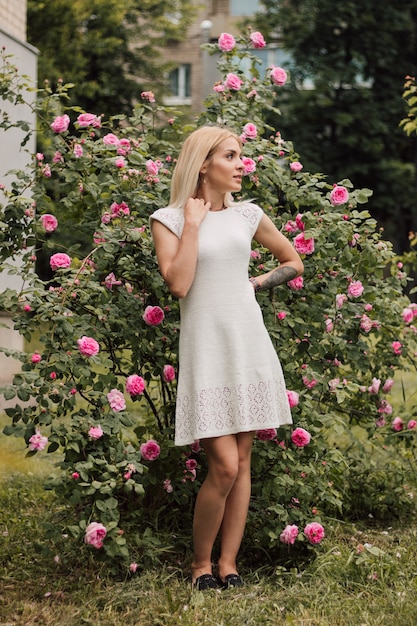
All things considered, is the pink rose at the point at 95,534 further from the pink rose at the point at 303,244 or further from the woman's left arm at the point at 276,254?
the pink rose at the point at 303,244

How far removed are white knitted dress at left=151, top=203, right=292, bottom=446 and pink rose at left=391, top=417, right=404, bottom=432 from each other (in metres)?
1.67

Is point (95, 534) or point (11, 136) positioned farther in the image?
point (11, 136)

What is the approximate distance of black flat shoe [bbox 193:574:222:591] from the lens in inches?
159

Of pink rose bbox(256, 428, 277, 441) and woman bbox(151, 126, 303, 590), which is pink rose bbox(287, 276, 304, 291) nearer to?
woman bbox(151, 126, 303, 590)

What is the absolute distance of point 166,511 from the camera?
4.93 meters

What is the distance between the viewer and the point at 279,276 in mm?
4270

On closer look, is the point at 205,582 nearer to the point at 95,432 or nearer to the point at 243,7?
the point at 95,432

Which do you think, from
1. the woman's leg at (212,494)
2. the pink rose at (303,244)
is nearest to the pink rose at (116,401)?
the woman's leg at (212,494)

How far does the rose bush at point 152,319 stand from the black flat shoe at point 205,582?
1.05 feet

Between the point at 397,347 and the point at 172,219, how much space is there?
2014 mm

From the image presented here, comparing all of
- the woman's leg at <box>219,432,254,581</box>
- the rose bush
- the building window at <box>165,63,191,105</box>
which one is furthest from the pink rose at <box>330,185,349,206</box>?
the building window at <box>165,63,191,105</box>

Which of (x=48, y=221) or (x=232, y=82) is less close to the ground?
(x=232, y=82)

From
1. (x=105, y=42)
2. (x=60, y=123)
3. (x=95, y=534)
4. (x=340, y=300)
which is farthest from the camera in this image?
(x=105, y=42)

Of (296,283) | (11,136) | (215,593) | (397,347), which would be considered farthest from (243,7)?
(215,593)
